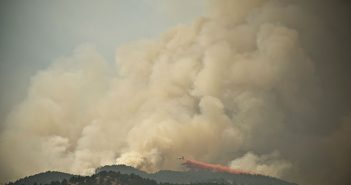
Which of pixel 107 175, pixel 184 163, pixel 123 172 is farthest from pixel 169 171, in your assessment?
pixel 107 175

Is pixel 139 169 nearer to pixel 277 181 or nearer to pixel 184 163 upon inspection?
pixel 184 163

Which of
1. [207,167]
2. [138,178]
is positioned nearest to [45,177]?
[138,178]

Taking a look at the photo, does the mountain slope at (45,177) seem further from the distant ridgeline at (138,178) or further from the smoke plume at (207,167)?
the smoke plume at (207,167)

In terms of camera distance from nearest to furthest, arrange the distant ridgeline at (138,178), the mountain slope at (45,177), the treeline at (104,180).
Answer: the treeline at (104,180)
the distant ridgeline at (138,178)
the mountain slope at (45,177)

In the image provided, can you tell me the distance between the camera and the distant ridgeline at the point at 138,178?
4028 inches

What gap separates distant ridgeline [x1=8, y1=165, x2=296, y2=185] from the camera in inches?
4028

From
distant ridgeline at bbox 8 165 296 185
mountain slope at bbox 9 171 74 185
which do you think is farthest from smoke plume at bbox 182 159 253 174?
mountain slope at bbox 9 171 74 185

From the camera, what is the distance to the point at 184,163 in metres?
117

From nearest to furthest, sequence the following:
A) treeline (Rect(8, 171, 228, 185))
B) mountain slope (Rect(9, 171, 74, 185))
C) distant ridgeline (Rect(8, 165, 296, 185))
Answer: treeline (Rect(8, 171, 228, 185)) → distant ridgeline (Rect(8, 165, 296, 185)) → mountain slope (Rect(9, 171, 74, 185))

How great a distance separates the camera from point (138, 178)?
110 meters

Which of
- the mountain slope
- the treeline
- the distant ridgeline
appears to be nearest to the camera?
the treeline

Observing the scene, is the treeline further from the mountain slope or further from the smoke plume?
the smoke plume

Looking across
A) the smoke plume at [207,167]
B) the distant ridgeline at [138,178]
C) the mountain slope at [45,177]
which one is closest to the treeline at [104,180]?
the distant ridgeline at [138,178]

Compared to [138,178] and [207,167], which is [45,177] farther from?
[207,167]
